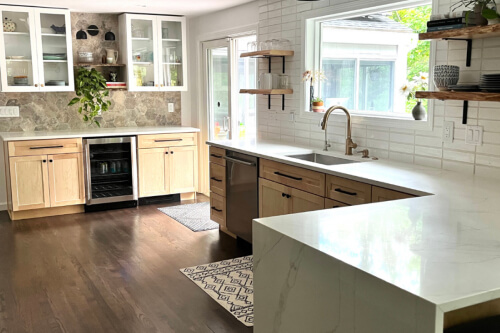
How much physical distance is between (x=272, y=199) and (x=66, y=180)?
9.04 ft

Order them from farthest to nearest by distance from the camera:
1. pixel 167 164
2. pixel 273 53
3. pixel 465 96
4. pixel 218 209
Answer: pixel 167 164
pixel 218 209
pixel 273 53
pixel 465 96

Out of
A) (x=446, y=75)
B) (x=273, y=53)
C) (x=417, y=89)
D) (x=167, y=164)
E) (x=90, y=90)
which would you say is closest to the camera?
(x=446, y=75)

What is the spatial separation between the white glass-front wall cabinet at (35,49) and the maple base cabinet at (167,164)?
116 cm

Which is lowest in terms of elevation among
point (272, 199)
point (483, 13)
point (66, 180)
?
point (66, 180)

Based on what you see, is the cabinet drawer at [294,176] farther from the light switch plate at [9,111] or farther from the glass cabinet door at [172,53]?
the light switch plate at [9,111]

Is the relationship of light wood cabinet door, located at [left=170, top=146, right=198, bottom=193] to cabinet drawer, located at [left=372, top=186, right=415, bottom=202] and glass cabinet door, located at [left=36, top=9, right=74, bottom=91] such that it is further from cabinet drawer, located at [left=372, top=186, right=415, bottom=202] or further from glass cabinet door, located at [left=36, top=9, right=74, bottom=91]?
cabinet drawer, located at [left=372, top=186, right=415, bottom=202]

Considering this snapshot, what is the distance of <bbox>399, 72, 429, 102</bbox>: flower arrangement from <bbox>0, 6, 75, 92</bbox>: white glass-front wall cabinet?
12.8 ft

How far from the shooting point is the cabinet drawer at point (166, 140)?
19.8 ft

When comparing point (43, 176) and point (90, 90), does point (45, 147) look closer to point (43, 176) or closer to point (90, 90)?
point (43, 176)

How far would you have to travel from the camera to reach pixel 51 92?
611cm

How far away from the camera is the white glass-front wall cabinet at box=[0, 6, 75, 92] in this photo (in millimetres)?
5625

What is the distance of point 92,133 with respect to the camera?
5.80m

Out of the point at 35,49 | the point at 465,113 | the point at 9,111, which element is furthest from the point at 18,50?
the point at 465,113

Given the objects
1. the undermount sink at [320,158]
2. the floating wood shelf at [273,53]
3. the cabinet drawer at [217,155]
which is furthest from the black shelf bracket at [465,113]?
the cabinet drawer at [217,155]
